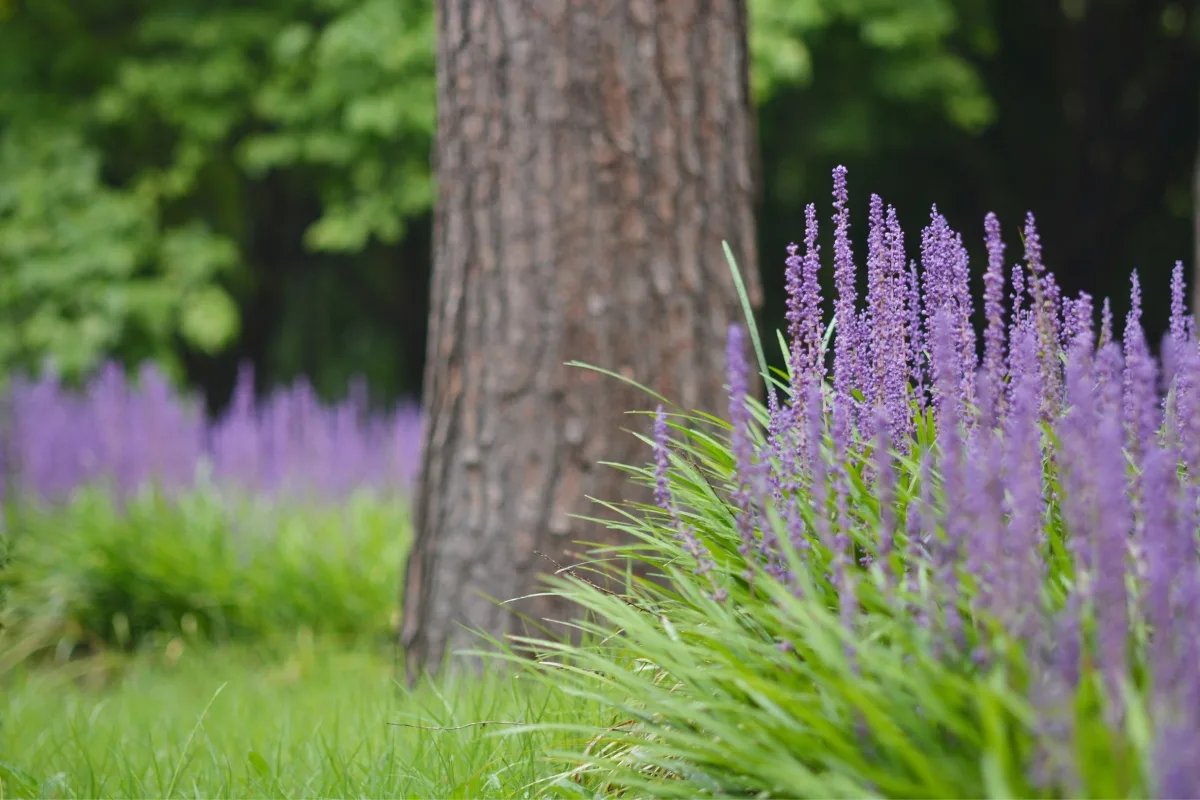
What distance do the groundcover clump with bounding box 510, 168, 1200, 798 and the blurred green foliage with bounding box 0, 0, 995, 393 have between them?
730 centimetres

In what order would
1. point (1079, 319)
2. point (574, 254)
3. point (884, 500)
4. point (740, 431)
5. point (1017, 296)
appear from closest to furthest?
point (884, 500) → point (740, 431) → point (1079, 319) → point (1017, 296) → point (574, 254)

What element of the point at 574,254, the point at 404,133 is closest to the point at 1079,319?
the point at 574,254

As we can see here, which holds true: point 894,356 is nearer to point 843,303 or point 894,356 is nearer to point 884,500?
point 843,303

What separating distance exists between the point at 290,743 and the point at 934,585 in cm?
182

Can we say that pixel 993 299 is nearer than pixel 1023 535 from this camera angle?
No

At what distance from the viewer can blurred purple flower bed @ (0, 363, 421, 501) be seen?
259 inches

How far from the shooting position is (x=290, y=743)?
284 centimetres

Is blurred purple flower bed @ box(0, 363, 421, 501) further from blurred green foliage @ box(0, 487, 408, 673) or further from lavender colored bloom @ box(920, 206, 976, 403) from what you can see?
lavender colored bloom @ box(920, 206, 976, 403)

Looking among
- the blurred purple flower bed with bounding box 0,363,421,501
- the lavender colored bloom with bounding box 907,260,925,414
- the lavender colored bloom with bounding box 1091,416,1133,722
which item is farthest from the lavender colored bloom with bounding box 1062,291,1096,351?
the blurred purple flower bed with bounding box 0,363,421,501

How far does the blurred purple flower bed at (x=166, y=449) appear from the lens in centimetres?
658

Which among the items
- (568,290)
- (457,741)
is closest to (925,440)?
(457,741)

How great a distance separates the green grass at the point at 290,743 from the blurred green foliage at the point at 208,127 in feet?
19.2

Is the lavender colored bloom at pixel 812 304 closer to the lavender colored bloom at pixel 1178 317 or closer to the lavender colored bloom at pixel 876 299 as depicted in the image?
the lavender colored bloom at pixel 876 299

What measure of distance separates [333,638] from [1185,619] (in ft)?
15.5
